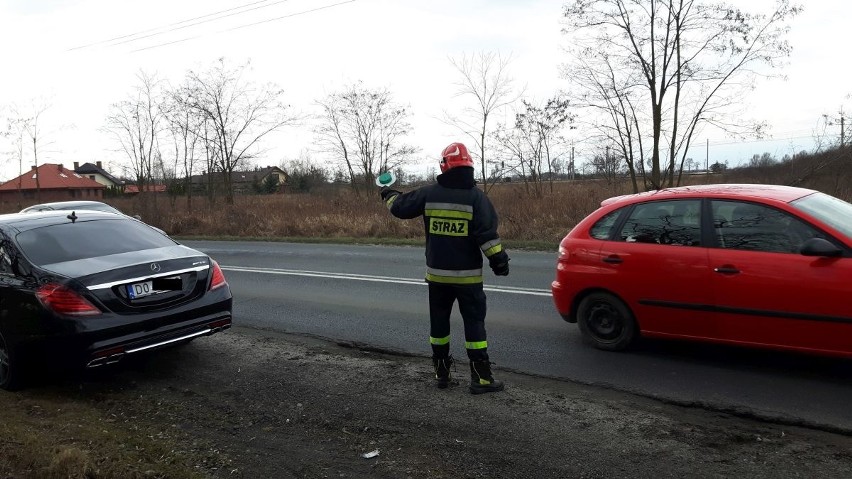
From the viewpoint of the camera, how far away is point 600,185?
21469 mm

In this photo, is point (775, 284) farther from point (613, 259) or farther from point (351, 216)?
point (351, 216)

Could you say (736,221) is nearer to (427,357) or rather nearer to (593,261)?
(593,261)

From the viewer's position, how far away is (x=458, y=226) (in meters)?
4.78

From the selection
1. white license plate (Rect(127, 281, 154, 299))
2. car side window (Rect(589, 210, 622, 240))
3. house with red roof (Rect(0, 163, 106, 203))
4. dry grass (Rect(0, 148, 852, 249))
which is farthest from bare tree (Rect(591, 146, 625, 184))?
house with red roof (Rect(0, 163, 106, 203))

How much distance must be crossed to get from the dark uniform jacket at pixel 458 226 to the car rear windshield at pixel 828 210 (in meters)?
2.48

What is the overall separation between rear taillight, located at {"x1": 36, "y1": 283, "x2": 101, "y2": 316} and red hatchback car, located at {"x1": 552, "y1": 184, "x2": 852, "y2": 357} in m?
4.06

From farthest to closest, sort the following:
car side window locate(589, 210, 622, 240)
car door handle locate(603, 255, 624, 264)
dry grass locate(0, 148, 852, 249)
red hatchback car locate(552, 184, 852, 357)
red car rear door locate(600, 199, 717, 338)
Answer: dry grass locate(0, 148, 852, 249), car side window locate(589, 210, 622, 240), car door handle locate(603, 255, 624, 264), red car rear door locate(600, 199, 717, 338), red hatchback car locate(552, 184, 852, 357)

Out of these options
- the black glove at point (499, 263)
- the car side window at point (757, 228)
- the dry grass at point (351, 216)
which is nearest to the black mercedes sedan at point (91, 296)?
the black glove at point (499, 263)

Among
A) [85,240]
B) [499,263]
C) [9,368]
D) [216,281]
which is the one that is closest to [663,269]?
[499,263]

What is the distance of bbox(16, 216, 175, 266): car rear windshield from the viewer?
546cm

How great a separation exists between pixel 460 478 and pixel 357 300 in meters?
5.56

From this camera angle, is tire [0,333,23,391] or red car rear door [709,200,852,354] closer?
red car rear door [709,200,852,354]

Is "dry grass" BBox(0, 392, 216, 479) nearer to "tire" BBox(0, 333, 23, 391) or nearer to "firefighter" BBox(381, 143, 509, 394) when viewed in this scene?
"tire" BBox(0, 333, 23, 391)

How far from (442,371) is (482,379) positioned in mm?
350
